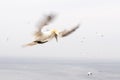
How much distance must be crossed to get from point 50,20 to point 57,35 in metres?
0.20

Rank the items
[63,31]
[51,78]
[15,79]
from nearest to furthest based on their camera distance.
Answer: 1. [63,31]
2. [15,79]
3. [51,78]

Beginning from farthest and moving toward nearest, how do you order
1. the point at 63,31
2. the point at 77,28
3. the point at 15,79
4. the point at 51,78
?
1. the point at 51,78
2. the point at 15,79
3. the point at 63,31
4. the point at 77,28

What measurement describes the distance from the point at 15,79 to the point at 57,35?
12417 centimetres

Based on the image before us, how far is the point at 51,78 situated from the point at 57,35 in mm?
131736

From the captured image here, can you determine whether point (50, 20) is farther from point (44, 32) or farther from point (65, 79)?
point (65, 79)

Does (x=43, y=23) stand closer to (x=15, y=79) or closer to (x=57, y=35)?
(x=57, y=35)

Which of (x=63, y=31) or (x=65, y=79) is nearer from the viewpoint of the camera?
(x=63, y=31)

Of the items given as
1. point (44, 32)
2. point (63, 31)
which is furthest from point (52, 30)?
point (63, 31)

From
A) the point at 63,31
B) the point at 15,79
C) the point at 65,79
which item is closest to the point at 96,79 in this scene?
the point at 65,79

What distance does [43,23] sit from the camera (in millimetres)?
3301

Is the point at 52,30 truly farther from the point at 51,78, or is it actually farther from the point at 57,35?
the point at 51,78

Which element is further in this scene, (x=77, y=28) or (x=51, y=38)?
(x=77, y=28)

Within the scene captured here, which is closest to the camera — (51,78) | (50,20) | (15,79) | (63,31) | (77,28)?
(50,20)

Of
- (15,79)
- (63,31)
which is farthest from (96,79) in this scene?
(63,31)
